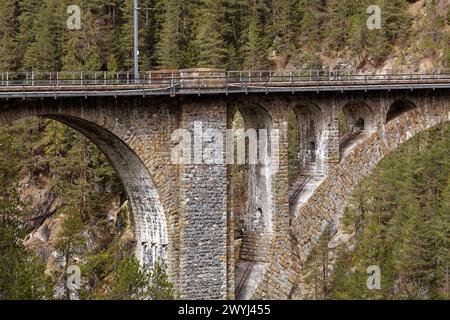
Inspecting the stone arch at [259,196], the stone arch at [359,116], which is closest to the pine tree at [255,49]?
the stone arch at [359,116]

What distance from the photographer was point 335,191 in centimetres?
4838

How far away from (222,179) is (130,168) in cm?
485

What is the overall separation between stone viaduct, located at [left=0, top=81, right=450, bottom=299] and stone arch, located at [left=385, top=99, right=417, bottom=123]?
65.1 inches

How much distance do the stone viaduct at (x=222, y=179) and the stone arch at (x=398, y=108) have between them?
5.43 ft

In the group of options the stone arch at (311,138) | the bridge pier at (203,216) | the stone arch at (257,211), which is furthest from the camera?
the stone arch at (311,138)

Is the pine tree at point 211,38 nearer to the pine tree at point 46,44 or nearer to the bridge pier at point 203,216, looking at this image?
the pine tree at point 46,44

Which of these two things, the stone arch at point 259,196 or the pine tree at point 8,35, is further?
the pine tree at point 8,35

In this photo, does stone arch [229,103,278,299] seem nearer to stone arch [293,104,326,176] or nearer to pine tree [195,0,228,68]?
stone arch [293,104,326,176]

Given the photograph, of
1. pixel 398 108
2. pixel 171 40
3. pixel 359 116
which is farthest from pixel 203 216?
pixel 171 40

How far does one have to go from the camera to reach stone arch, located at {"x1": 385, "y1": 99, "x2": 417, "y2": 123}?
52.3m

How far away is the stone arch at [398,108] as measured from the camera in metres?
52.3

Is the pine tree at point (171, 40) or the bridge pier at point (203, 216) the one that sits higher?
the pine tree at point (171, 40)

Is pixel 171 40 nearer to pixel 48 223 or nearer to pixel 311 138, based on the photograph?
pixel 48 223

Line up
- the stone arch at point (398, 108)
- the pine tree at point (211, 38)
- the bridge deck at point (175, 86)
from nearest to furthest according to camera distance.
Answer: the bridge deck at point (175, 86) < the stone arch at point (398, 108) < the pine tree at point (211, 38)
